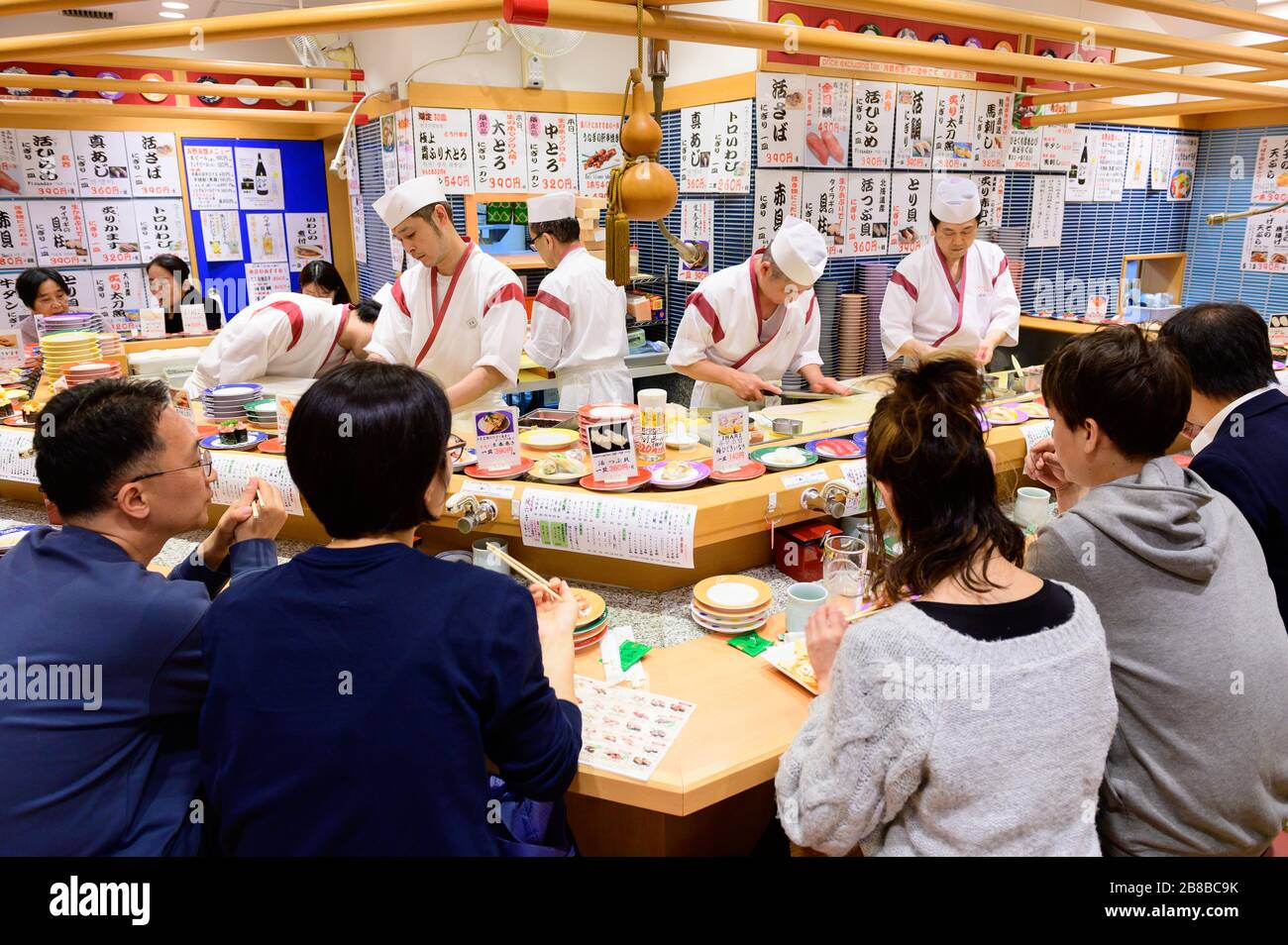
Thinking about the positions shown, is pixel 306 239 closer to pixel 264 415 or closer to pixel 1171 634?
pixel 264 415

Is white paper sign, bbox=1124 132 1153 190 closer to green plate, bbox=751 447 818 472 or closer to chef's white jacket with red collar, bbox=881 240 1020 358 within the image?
chef's white jacket with red collar, bbox=881 240 1020 358

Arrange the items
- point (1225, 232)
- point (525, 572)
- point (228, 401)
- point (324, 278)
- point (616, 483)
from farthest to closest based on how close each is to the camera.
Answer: point (1225, 232)
point (324, 278)
point (228, 401)
point (616, 483)
point (525, 572)

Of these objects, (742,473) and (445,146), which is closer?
(742,473)

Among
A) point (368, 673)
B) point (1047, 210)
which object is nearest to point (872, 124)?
point (1047, 210)

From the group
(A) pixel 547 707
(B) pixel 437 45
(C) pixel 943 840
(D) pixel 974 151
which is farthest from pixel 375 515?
(D) pixel 974 151

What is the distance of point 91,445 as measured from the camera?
161cm

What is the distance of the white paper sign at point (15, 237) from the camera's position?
6.74 metres

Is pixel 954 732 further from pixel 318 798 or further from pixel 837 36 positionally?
pixel 837 36

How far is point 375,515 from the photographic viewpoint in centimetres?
143

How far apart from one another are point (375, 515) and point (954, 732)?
38.6 inches

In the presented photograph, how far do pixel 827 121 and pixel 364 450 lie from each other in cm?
514

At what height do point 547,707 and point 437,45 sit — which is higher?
point 437,45
